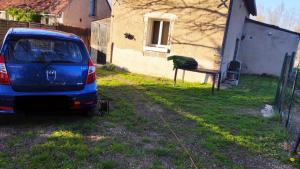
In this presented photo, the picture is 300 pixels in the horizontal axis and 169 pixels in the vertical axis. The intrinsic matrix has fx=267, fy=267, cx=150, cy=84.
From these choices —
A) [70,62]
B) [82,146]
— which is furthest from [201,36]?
[82,146]

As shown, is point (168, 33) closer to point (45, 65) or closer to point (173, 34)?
point (173, 34)

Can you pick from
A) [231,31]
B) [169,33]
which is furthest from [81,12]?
[231,31]

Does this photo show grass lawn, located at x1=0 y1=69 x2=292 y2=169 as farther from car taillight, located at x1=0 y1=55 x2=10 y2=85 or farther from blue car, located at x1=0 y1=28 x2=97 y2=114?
car taillight, located at x1=0 y1=55 x2=10 y2=85

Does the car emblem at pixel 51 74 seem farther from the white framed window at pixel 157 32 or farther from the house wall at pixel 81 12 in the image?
the house wall at pixel 81 12

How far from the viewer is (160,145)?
169 inches

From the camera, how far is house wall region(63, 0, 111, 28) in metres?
18.0

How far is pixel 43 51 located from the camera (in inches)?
175

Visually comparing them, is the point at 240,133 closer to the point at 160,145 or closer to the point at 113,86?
the point at 160,145

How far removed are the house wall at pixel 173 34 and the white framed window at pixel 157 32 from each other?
0.12 m

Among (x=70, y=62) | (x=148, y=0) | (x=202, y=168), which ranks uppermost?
(x=148, y=0)

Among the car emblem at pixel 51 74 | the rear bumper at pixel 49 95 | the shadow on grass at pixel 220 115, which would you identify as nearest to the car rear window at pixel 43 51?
the car emblem at pixel 51 74

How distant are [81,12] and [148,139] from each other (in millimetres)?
16902

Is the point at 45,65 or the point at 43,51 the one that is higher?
the point at 43,51

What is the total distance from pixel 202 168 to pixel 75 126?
2.27 m
